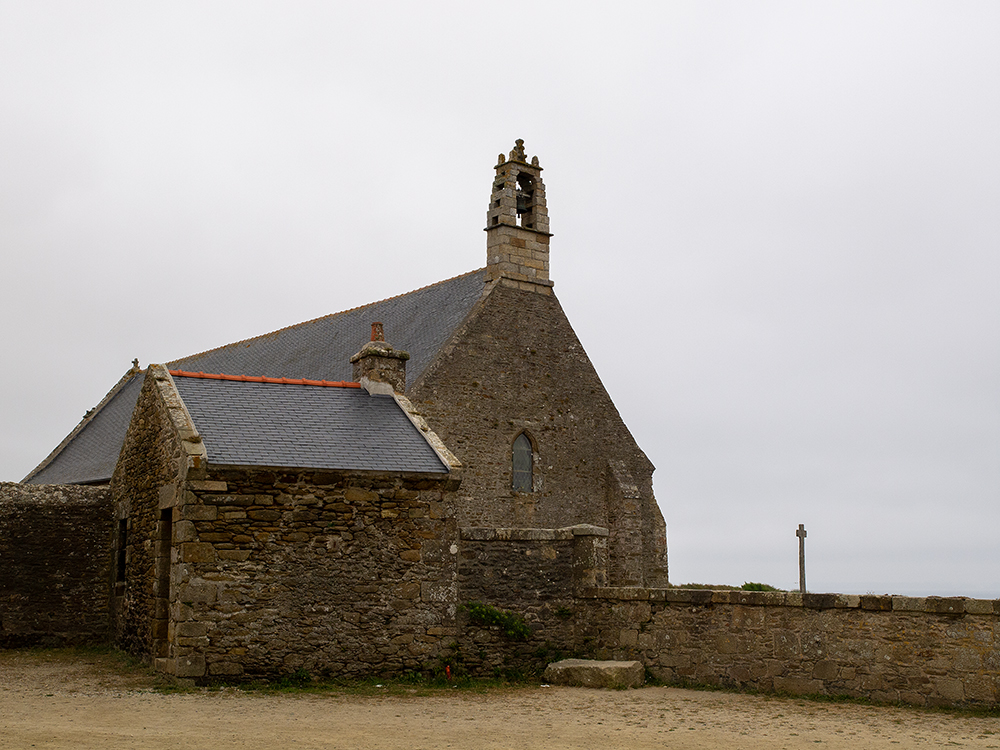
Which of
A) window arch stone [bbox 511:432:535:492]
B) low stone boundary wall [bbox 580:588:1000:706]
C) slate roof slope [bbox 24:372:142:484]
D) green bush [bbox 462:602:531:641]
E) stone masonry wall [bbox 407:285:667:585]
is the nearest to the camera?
low stone boundary wall [bbox 580:588:1000:706]

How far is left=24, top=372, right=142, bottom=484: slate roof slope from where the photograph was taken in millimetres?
23031

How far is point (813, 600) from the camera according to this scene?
10414 millimetres

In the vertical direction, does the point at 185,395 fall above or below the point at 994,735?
above

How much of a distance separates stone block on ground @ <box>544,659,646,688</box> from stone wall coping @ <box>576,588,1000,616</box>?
81 centimetres

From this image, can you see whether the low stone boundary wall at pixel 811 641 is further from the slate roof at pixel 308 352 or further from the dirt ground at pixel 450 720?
the slate roof at pixel 308 352

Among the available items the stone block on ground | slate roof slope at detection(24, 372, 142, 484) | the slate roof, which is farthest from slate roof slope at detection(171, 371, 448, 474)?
slate roof slope at detection(24, 372, 142, 484)

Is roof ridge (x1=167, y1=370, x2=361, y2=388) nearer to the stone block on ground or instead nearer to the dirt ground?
the dirt ground

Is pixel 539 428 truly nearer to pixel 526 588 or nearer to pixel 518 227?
pixel 518 227

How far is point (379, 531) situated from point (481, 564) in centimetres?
131

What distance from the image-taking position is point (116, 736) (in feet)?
25.6

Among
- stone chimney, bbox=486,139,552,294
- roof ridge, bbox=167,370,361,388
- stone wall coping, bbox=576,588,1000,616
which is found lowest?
stone wall coping, bbox=576,588,1000,616

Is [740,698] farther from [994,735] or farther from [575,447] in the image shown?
[575,447]

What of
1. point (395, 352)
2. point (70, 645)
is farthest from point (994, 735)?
point (70, 645)

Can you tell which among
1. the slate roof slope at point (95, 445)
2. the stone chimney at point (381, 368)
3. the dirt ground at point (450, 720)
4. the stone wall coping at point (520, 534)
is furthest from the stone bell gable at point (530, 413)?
the dirt ground at point (450, 720)
